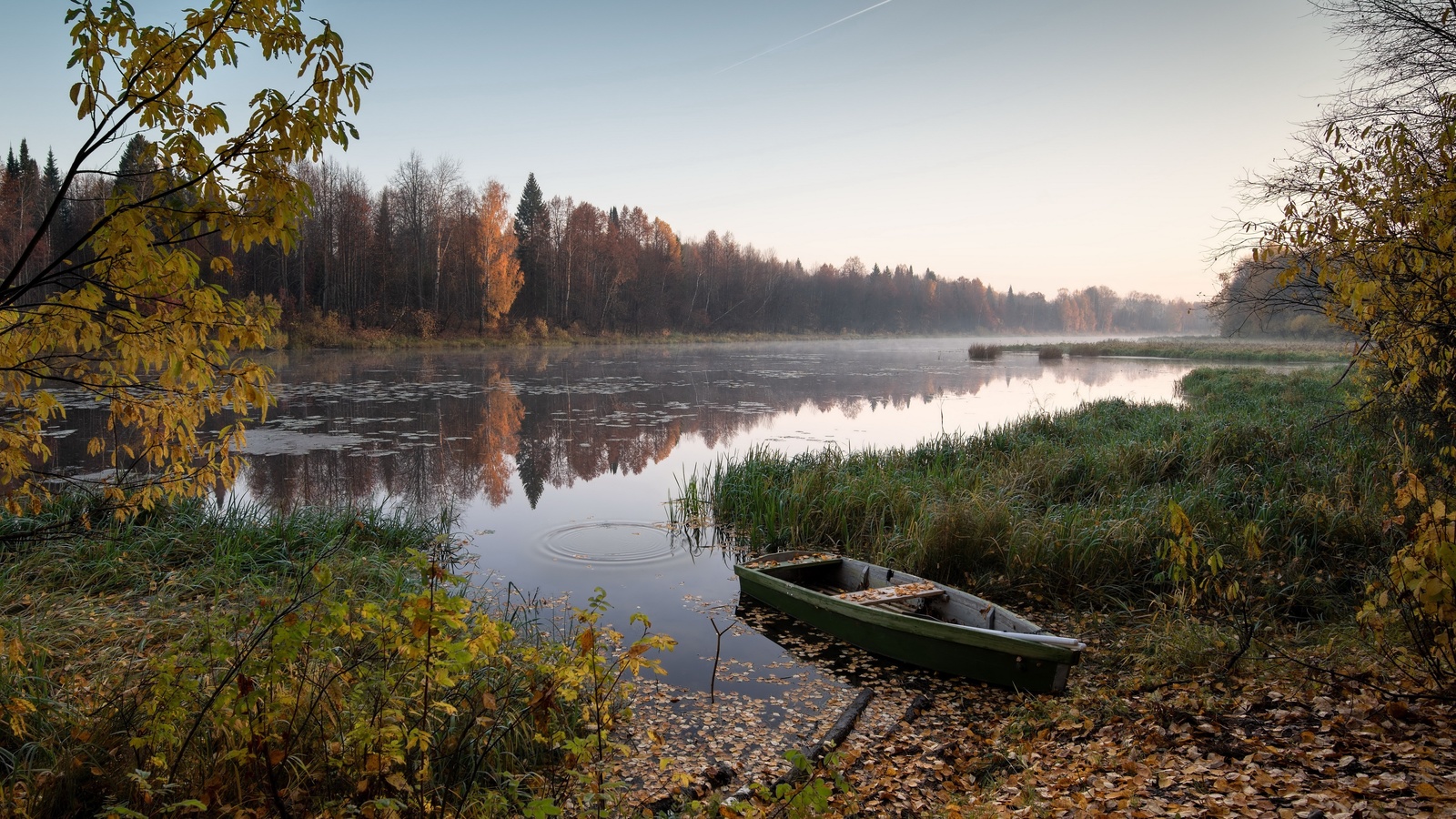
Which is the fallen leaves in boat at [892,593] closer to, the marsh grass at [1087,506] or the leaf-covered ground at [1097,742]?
the leaf-covered ground at [1097,742]

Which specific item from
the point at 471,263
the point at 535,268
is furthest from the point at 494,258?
the point at 535,268

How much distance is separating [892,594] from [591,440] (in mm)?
10907

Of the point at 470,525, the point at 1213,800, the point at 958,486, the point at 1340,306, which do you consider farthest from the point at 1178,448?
the point at 470,525

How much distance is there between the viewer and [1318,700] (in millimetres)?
4535

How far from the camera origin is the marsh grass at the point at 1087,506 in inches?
302

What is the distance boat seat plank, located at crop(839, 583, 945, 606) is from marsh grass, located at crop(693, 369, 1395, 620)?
126cm

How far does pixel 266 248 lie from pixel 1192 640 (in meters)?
50.4

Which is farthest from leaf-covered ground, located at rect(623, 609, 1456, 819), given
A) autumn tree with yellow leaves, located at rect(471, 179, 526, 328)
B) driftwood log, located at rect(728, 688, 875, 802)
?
autumn tree with yellow leaves, located at rect(471, 179, 526, 328)

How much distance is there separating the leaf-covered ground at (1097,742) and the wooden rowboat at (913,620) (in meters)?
0.19

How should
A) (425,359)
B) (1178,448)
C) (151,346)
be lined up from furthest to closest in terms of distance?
(425,359)
(1178,448)
(151,346)

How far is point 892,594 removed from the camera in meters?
6.70

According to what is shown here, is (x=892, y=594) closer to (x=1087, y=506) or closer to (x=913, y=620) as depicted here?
(x=913, y=620)

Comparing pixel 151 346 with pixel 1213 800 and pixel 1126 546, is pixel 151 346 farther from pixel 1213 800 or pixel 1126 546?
pixel 1126 546

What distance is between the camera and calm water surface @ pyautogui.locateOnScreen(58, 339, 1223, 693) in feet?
28.1
